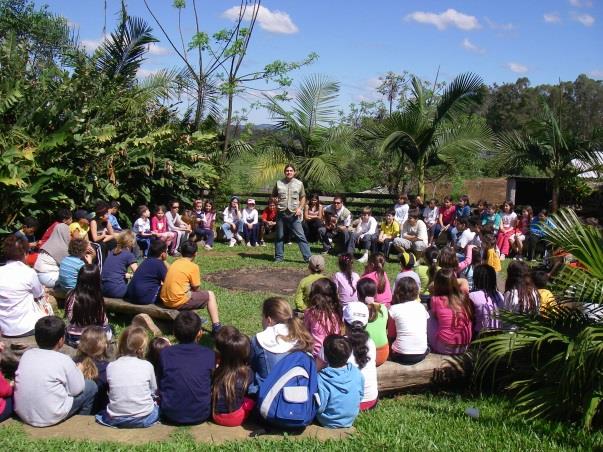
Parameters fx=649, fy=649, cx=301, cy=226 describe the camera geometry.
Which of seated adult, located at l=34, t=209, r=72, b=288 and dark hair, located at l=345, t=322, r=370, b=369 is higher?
seated adult, located at l=34, t=209, r=72, b=288

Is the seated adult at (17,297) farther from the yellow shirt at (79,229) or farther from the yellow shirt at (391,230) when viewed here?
the yellow shirt at (391,230)

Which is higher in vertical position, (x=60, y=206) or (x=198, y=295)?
(x=60, y=206)

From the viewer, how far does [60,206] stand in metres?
11.7

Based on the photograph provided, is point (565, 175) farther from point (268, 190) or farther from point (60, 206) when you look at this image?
point (60, 206)

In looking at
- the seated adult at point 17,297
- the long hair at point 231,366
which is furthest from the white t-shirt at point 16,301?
the long hair at point 231,366

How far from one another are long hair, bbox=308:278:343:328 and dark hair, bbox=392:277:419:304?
1.95 feet

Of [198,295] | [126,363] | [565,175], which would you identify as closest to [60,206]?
[198,295]

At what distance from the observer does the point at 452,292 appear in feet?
20.2

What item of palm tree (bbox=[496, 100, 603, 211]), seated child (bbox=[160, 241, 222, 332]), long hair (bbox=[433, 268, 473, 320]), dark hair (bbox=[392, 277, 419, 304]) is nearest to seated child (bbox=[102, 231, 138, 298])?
seated child (bbox=[160, 241, 222, 332])

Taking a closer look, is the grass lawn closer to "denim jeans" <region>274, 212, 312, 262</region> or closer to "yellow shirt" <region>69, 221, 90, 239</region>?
"yellow shirt" <region>69, 221, 90, 239</region>

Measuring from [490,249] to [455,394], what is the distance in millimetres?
3693

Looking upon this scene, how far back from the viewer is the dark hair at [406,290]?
5.94 m

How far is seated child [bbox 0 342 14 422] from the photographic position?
458 cm

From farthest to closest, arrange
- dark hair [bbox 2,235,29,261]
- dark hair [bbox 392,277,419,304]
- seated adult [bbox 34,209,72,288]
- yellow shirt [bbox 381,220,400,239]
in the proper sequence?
yellow shirt [bbox 381,220,400,239]
seated adult [bbox 34,209,72,288]
dark hair [bbox 2,235,29,261]
dark hair [bbox 392,277,419,304]
